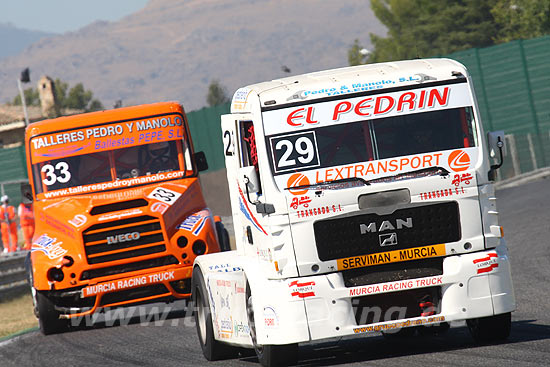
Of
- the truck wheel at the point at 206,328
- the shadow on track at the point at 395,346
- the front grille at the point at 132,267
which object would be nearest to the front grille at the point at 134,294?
the front grille at the point at 132,267

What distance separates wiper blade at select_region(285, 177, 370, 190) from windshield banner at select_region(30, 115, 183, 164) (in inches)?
290

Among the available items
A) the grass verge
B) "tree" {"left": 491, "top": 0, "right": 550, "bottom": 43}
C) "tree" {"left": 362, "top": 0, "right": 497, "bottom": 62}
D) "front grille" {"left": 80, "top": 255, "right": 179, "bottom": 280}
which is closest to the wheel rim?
"front grille" {"left": 80, "top": 255, "right": 179, "bottom": 280}

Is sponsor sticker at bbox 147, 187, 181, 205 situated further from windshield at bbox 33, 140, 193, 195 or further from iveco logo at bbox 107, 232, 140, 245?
iveco logo at bbox 107, 232, 140, 245

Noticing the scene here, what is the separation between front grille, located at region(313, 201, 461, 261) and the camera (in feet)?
31.1

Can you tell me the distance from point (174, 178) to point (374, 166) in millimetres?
7252

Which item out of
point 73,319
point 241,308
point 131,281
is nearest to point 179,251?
point 131,281

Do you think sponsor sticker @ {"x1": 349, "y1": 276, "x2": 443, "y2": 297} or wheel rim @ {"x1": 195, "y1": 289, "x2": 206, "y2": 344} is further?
wheel rim @ {"x1": 195, "y1": 289, "x2": 206, "y2": 344}

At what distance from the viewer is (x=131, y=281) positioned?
616 inches

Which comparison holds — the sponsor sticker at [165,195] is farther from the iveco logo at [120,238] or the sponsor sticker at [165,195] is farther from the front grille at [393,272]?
the front grille at [393,272]

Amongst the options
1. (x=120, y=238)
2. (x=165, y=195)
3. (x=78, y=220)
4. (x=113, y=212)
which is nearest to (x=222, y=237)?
(x=165, y=195)

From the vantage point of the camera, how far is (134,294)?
15797mm

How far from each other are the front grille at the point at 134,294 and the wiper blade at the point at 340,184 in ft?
21.9

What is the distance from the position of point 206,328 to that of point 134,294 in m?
4.57

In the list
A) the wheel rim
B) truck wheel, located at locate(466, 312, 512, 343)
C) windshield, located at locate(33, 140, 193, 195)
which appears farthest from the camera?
windshield, located at locate(33, 140, 193, 195)
